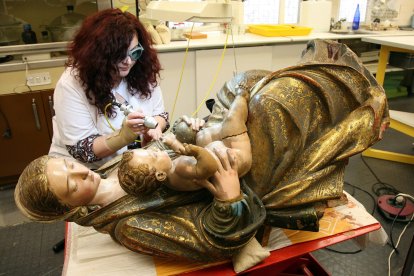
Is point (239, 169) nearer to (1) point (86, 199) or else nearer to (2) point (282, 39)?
(1) point (86, 199)

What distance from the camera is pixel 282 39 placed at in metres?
3.01

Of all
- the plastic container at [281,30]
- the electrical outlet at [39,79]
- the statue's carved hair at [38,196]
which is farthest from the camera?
the plastic container at [281,30]

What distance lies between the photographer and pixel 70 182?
0.91 m

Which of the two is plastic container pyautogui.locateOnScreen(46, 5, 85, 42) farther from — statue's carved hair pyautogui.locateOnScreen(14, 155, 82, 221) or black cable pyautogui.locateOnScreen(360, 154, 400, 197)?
black cable pyautogui.locateOnScreen(360, 154, 400, 197)

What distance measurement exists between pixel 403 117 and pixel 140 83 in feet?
6.67

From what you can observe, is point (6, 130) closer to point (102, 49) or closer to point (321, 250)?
point (102, 49)

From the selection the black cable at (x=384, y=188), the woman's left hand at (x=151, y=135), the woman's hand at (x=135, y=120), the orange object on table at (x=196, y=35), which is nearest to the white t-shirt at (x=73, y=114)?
the woman's left hand at (x=151, y=135)

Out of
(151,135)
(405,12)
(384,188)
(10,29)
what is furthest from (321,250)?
(405,12)

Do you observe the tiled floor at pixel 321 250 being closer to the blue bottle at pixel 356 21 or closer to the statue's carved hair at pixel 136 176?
the statue's carved hair at pixel 136 176

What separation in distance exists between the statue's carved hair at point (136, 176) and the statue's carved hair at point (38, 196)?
0.59 feet

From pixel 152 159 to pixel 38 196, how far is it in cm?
31

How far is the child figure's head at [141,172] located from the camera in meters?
0.93

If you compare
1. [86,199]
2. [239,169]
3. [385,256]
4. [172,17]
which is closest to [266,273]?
[239,169]

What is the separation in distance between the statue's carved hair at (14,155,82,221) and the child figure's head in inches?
7.2
